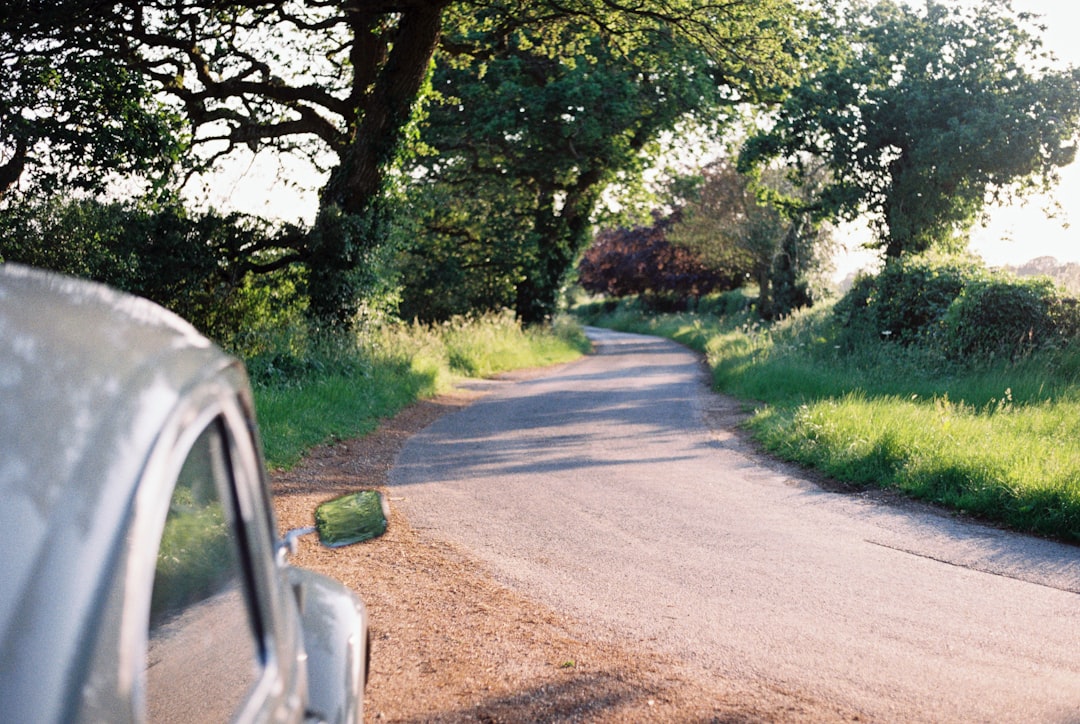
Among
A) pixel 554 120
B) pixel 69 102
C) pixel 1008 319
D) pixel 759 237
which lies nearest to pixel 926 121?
pixel 554 120

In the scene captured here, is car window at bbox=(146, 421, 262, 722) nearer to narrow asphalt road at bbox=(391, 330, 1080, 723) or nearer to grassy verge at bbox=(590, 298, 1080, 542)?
narrow asphalt road at bbox=(391, 330, 1080, 723)

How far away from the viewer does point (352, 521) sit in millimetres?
2561

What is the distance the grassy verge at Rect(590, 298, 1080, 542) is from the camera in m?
8.97

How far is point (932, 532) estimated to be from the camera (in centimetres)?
845

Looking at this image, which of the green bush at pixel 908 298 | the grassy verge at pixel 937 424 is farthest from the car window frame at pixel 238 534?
the green bush at pixel 908 298

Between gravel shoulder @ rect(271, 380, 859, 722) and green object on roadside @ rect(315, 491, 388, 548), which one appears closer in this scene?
green object on roadside @ rect(315, 491, 388, 548)

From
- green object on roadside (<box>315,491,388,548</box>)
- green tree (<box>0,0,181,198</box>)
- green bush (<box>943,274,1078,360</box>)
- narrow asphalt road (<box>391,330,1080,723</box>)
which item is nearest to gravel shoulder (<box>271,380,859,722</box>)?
narrow asphalt road (<box>391,330,1080,723</box>)

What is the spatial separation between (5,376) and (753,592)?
5713 millimetres

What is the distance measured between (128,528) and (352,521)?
54.9 inches

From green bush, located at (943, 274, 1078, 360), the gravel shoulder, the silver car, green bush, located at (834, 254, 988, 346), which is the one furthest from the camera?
green bush, located at (834, 254, 988, 346)

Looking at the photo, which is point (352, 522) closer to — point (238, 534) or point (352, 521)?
point (352, 521)

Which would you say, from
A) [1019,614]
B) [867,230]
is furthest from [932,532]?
[867,230]

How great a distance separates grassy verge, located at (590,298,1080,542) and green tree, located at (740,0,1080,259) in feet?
35.8

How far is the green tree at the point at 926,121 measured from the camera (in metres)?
28.1
